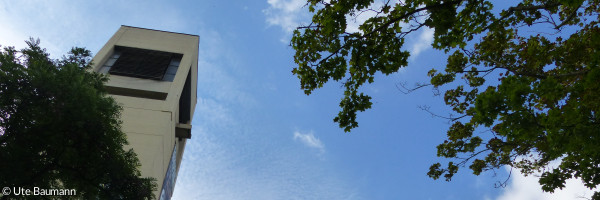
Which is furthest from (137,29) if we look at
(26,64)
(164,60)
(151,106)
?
(26,64)

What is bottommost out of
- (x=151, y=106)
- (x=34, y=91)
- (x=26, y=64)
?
(x=34, y=91)

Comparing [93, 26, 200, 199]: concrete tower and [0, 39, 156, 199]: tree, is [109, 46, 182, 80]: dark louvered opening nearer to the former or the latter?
[93, 26, 200, 199]: concrete tower

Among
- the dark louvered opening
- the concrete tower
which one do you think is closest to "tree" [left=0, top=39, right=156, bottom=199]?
the concrete tower

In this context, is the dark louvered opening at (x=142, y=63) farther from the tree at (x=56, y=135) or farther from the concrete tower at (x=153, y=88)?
the tree at (x=56, y=135)

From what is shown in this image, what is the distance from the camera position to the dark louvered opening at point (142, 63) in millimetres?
22828

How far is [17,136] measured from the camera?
7.54 meters

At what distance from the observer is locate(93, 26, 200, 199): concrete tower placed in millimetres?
17531

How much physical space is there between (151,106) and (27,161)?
12.4 meters

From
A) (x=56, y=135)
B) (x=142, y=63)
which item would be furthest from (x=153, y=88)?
(x=56, y=135)

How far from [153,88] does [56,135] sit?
14579 mm

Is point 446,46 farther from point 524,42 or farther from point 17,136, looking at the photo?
point 17,136

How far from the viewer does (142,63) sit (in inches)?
963

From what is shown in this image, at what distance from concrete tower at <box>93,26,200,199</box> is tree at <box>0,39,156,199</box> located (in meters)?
7.43

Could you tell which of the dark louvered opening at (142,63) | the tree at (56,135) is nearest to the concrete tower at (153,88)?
the dark louvered opening at (142,63)
